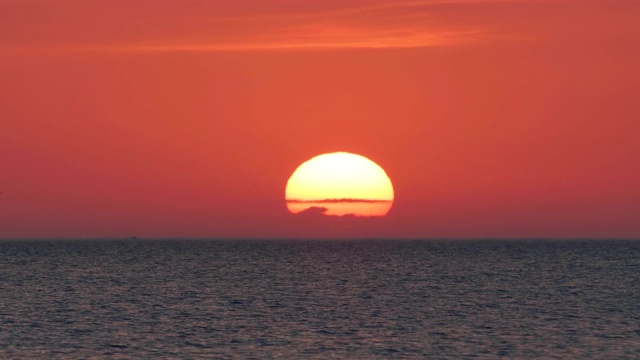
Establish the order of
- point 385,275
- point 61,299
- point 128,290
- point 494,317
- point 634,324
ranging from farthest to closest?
point 385,275 → point 128,290 → point 61,299 → point 494,317 → point 634,324

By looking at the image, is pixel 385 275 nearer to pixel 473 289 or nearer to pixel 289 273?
pixel 289 273

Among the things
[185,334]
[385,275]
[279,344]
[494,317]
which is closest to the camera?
[279,344]

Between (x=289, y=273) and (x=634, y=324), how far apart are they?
86.0 metres

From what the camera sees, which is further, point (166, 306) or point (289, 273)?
point (289, 273)

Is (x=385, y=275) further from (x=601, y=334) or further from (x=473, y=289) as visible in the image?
(x=601, y=334)

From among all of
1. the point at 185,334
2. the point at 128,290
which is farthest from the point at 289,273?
the point at 185,334

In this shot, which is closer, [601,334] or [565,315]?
[601,334]

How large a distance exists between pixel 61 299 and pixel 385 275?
6148 centimetres

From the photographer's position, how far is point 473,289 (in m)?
122

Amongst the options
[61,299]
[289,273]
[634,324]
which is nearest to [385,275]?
[289,273]

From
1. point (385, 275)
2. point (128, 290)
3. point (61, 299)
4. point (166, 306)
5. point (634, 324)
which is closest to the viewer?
point (634, 324)

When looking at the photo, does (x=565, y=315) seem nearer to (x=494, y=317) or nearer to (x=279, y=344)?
(x=494, y=317)

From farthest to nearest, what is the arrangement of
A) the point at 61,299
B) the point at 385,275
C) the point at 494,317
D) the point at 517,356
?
the point at 385,275 < the point at 61,299 < the point at 494,317 < the point at 517,356

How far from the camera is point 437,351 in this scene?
6512 cm
